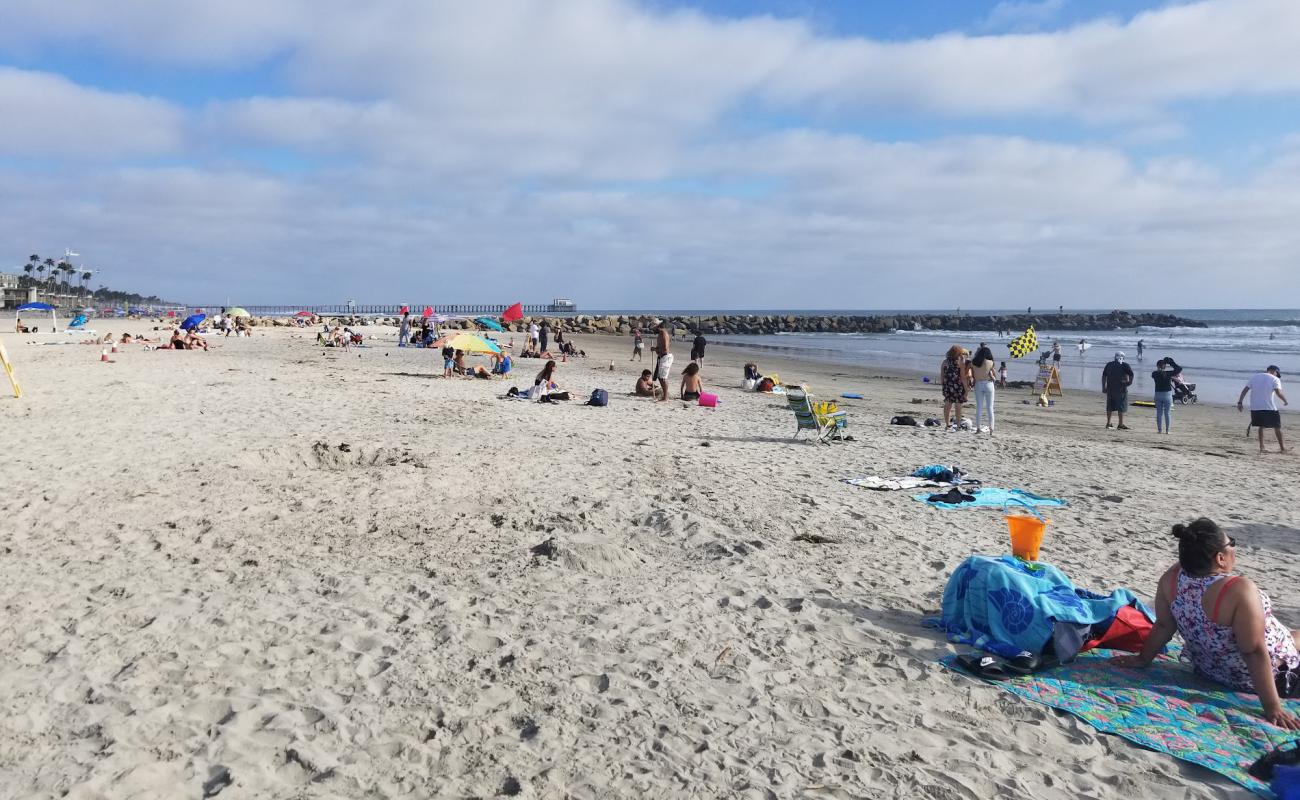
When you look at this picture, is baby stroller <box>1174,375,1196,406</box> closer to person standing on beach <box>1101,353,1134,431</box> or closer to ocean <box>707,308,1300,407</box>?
ocean <box>707,308,1300,407</box>

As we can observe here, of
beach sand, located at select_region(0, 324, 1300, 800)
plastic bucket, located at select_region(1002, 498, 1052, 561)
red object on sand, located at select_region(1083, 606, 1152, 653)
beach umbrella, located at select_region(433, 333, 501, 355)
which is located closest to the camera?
beach sand, located at select_region(0, 324, 1300, 800)

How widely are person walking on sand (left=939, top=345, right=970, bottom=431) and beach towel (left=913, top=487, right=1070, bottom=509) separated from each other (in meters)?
4.57

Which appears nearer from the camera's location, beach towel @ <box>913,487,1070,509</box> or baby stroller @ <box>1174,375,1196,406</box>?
beach towel @ <box>913,487,1070,509</box>

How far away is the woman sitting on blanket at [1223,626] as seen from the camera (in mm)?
3605

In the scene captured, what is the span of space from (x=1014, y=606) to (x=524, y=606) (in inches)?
109

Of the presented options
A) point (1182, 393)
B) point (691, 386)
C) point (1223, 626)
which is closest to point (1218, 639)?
point (1223, 626)

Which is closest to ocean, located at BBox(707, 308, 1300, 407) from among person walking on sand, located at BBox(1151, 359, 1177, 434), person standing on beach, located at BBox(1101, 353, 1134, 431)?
person walking on sand, located at BBox(1151, 359, 1177, 434)

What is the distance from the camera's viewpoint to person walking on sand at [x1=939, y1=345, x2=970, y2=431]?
12.6 m

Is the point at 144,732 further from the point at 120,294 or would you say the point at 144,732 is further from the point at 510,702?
the point at 120,294

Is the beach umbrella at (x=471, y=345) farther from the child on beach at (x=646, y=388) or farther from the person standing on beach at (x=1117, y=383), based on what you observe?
the person standing on beach at (x=1117, y=383)

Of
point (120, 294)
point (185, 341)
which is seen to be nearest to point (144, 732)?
point (185, 341)

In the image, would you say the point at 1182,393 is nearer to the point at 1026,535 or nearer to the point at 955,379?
the point at 955,379

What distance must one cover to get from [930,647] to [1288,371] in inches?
1283

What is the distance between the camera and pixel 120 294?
5094 inches
